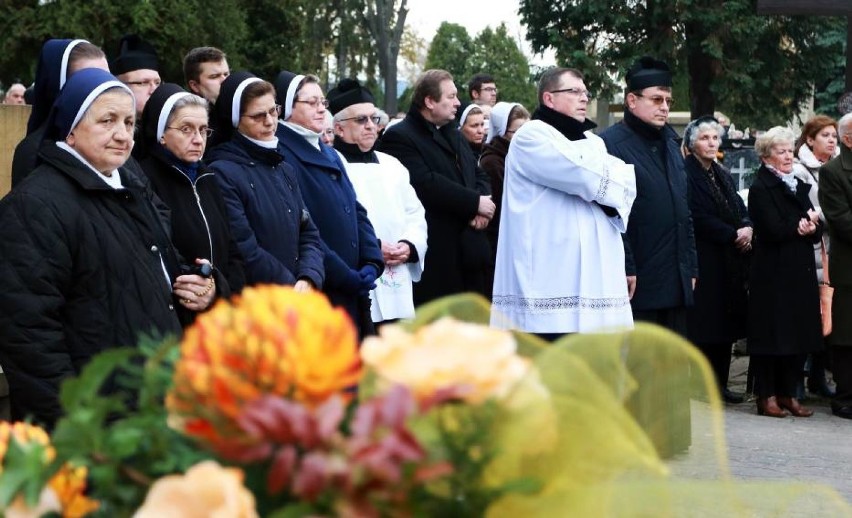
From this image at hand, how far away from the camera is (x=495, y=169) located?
934 centimetres

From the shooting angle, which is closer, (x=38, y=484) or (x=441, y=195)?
(x=38, y=484)

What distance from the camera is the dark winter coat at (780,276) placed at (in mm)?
9656

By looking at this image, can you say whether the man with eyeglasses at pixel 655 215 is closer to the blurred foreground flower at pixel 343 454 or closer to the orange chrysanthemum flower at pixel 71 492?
the orange chrysanthemum flower at pixel 71 492

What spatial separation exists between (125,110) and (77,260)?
1.72 feet

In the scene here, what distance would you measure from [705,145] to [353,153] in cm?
314

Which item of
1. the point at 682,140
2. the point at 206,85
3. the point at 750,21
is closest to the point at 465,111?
the point at 682,140

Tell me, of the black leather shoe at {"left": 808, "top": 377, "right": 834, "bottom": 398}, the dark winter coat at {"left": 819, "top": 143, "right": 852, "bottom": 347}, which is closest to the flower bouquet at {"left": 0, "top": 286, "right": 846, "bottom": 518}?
the dark winter coat at {"left": 819, "top": 143, "right": 852, "bottom": 347}

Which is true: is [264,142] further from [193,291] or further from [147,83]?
[193,291]

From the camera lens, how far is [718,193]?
987 cm

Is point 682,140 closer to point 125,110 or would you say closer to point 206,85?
point 206,85

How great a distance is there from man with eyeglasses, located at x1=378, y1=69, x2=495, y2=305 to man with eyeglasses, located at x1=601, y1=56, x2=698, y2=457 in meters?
0.83

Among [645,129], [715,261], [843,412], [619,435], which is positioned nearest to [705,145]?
[715,261]

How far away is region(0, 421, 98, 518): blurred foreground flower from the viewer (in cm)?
140

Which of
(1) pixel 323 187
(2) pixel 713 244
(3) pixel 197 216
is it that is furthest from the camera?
(2) pixel 713 244
